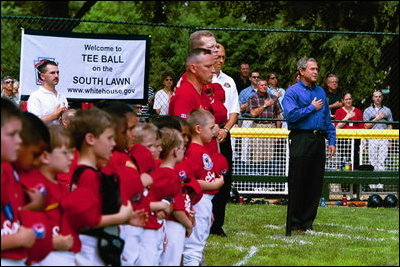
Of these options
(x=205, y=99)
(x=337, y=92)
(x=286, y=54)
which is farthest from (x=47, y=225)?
(x=286, y=54)

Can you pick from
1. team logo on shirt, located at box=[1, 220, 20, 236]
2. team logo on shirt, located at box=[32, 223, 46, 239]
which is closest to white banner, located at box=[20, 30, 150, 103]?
team logo on shirt, located at box=[32, 223, 46, 239]

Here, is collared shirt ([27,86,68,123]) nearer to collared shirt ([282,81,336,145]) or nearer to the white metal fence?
collared shirt ([282,81,336,145])

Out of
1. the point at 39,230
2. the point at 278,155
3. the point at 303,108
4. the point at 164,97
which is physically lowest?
the point at 278,155

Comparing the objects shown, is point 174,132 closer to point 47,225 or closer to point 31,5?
point 47,225

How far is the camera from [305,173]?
12836mm

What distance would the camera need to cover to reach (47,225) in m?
5.89

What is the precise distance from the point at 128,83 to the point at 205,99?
3.96m

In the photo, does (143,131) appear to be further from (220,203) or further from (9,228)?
(220,203)

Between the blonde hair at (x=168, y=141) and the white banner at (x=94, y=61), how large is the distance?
5.06 m

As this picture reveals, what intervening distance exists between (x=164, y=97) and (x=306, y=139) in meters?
3.91

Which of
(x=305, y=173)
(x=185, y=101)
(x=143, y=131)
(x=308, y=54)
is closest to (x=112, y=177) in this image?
(x=143, y=131)

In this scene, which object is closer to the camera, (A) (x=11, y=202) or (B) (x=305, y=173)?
(A) (x=11, y=202)

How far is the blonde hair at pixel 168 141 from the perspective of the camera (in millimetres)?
7832

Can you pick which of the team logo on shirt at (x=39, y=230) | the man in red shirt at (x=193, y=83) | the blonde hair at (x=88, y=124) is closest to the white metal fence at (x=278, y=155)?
the man in red shirt at (x=193, y=83)
